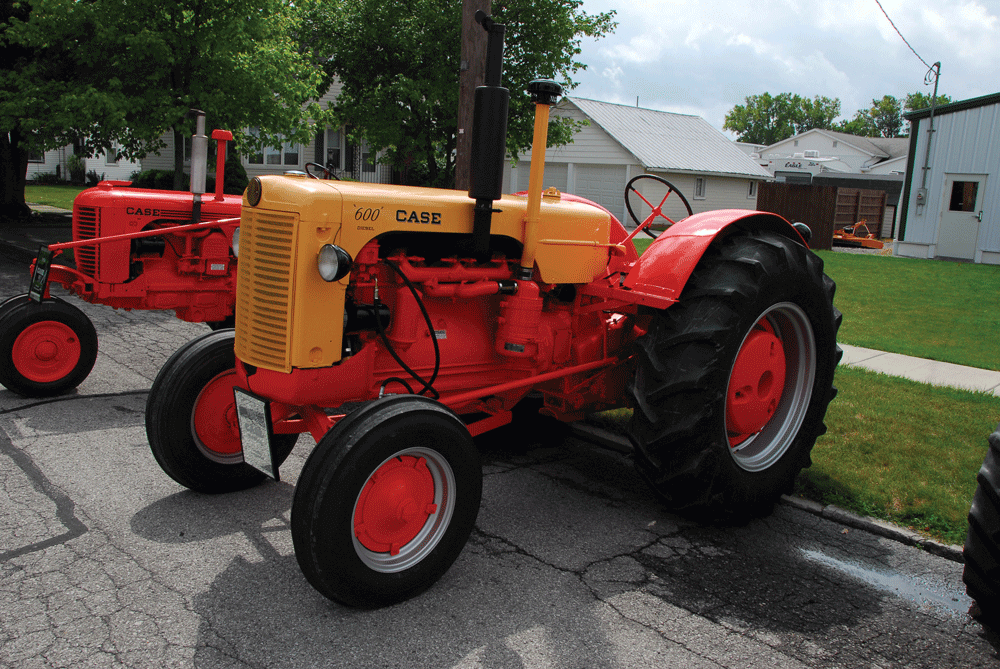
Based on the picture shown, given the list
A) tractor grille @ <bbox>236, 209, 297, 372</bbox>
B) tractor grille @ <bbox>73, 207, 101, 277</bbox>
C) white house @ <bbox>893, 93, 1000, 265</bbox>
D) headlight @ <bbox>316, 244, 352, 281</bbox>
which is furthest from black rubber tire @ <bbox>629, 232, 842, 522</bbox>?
white house @ <bbox>893, 93, 1000, 265</bbox>

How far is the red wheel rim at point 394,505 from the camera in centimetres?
310

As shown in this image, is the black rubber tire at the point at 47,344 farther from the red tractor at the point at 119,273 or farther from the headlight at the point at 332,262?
the headlight at the point at 332,262

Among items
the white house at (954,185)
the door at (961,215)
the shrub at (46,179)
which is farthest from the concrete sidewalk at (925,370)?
the shrub at (46,179)

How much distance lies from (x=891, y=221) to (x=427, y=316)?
3485 cm

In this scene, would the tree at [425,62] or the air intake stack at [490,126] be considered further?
the tree at [425,62]

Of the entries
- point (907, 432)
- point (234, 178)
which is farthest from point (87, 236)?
point (234, 178)

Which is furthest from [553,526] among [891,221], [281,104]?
[891,221]

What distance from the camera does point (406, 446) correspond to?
3.09 meters

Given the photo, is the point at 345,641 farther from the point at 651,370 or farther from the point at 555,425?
the point at 555,425

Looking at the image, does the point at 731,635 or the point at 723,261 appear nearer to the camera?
the point at 731,635

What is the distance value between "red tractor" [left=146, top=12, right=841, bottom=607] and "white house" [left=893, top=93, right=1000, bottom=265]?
1846cm

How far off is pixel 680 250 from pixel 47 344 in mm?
4863

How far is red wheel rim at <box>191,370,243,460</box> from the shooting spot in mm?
4090

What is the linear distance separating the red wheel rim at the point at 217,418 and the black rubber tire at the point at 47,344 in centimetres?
273
